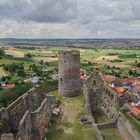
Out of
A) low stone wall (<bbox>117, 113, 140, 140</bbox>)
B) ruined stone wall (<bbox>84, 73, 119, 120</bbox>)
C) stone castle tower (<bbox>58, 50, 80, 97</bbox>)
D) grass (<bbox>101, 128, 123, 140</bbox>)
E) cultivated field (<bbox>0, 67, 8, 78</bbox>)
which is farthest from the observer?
cultivated field (<bbox>0, 67, 8, 78</bbox>)

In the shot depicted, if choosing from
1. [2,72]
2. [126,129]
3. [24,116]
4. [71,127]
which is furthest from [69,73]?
[2,72]

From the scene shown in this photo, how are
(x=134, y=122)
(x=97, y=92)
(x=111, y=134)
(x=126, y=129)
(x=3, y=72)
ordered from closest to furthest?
(x=126, y=129) → (x=134, y=122) → (x=111, y=134) → (x=97, y=92) → (x=3, y=72)

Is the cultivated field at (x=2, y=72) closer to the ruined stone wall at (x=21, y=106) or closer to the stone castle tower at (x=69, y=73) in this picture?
the stone castle tower at (x=69, y=73)

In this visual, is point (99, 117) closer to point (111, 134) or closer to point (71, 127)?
point (111, 134)

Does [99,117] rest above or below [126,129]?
below

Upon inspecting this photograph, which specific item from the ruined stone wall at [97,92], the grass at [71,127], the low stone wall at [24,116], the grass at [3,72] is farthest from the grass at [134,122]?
the grass at [3,72]

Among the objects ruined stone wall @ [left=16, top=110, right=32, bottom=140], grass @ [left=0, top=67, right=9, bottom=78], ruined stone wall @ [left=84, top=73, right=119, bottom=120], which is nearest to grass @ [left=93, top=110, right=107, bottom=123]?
ruined stone wall @ [left=84, top=73, right=119, bottom=120]

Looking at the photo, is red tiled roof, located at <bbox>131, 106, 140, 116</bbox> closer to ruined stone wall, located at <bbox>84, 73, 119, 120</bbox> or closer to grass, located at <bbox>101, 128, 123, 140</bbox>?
grass, located at <bbox>101, 128, 123, 140</bbox>
